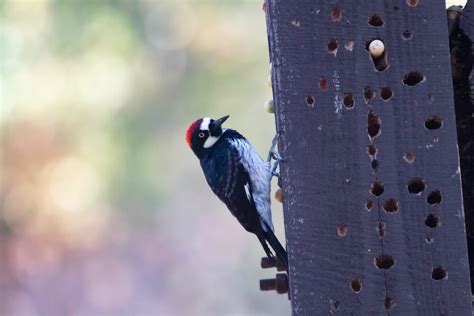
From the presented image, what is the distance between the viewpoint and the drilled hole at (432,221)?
10.0ft

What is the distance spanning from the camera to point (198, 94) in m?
11.1

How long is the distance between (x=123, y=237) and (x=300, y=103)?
28.7 ft

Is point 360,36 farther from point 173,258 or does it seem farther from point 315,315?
point 173,258

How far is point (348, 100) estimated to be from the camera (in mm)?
3117

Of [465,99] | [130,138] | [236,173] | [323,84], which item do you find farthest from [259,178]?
[130,138]

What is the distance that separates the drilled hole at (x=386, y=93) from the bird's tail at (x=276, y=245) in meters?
0.75

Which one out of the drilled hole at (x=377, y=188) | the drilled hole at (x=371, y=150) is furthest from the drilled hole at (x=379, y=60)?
the drilled hole at (x=377, y=188)

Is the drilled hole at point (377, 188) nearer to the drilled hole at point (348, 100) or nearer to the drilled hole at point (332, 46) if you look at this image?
the drilled hole at point (348, 100)

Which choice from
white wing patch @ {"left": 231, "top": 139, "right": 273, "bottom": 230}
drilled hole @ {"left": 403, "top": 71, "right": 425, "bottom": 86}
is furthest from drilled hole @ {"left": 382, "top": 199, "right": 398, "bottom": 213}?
white wing patch @ {"left": 231, "top": 139, "right": 273, "bottom": 230}

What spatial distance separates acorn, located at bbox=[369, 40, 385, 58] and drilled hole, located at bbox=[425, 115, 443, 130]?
236 mm

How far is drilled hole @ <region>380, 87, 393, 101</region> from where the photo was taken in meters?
3.11

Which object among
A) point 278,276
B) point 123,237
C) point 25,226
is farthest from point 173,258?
point 278,276

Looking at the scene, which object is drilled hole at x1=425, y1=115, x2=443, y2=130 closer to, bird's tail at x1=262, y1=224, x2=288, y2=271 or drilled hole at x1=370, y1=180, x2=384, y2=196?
drilled hole at x1=370, y1=180, x2=384, y2=196

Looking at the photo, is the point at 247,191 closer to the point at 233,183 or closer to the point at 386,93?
the point at 233,183
